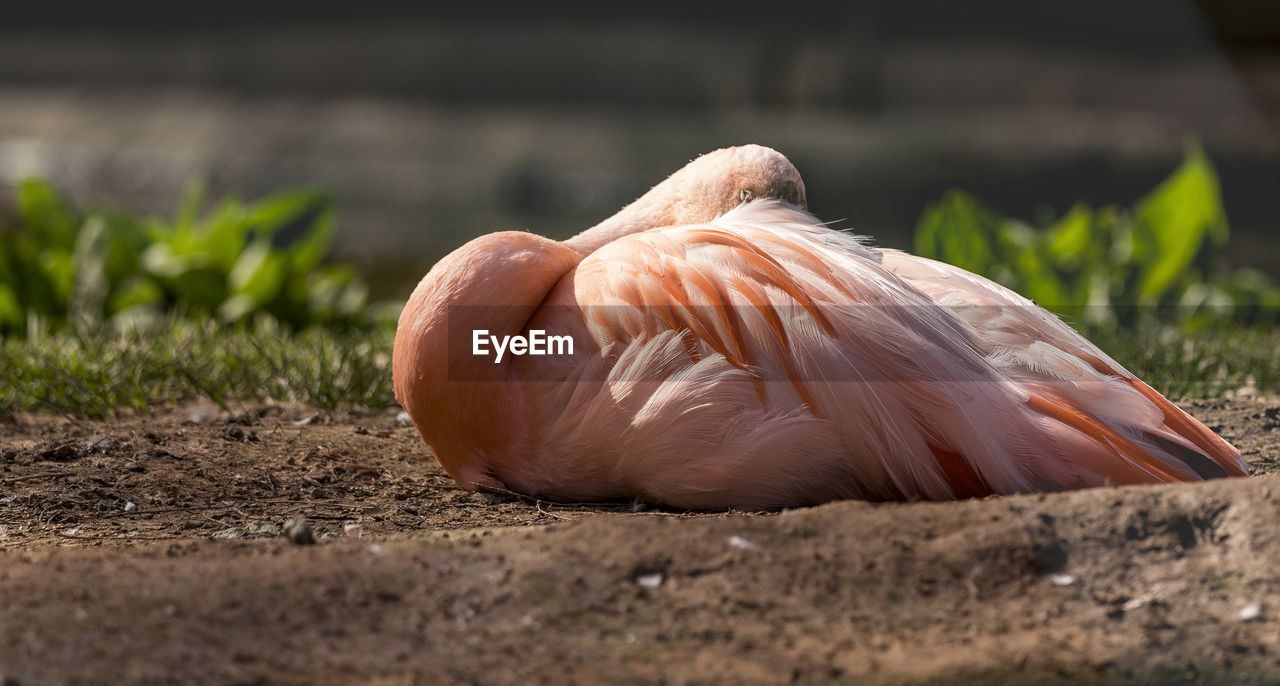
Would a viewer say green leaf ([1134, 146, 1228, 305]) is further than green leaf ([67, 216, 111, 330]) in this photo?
Yes

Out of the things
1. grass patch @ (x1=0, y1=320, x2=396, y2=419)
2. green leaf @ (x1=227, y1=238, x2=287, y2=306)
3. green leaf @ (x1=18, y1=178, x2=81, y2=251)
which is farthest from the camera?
green leaf @ (x1=18, y1=178, x2=81, y2=251)

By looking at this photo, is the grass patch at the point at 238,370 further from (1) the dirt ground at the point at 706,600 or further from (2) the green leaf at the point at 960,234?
(1) the dirt ground at the point at 706,600

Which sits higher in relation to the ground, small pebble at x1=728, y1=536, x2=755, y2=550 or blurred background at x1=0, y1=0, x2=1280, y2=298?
blurred background at x1=0, y1=0, x2=1280, y2=298

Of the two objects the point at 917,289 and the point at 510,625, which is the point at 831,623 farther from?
the point at 917,289

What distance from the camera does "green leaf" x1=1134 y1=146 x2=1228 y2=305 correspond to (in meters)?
5.86

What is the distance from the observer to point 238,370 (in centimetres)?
433

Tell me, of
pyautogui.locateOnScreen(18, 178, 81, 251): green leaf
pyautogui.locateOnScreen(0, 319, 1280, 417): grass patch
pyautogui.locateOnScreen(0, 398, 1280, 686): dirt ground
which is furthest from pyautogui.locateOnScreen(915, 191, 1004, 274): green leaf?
pyautogui.locateOnScreen(18, 178, 81, 251): green leaf

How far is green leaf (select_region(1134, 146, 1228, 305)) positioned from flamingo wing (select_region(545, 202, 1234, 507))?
123 inches

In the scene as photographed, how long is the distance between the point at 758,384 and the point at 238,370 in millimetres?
2225

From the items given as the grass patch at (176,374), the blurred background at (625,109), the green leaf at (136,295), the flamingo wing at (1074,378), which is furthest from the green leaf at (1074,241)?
the green leaf at (136,295)

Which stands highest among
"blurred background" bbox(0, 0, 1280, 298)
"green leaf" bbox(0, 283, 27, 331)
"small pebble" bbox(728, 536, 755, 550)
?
"blurred background" bbox(0, 0, 1280, 298)

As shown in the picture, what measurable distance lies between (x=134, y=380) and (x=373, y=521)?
158 cm

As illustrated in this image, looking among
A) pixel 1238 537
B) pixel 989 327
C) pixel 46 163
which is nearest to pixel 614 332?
pixel 989 327

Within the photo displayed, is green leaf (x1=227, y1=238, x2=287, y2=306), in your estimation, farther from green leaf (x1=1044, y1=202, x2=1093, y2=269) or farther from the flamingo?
green leaf (x1=1044, y1=202, x2=1093, y2=269)
